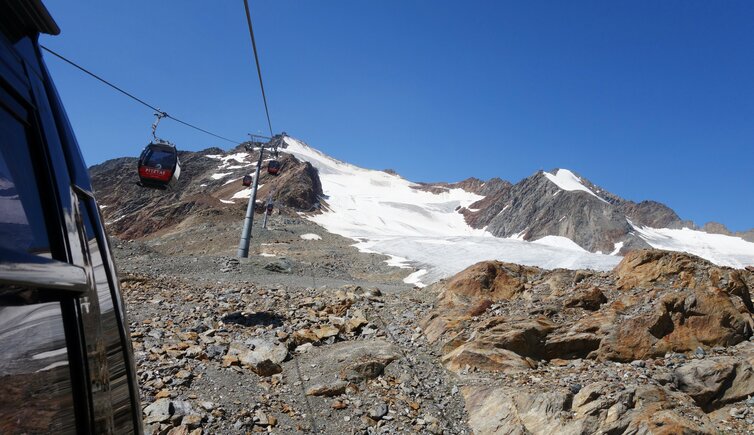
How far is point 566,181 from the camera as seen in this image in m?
172

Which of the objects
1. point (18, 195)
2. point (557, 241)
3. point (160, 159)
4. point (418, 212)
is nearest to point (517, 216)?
point (557, 241)

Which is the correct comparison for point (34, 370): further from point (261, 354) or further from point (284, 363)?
point (284, 363)

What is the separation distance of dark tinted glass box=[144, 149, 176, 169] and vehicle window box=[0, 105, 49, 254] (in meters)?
9.77

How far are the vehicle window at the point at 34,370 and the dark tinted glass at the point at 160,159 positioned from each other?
32.9 ft

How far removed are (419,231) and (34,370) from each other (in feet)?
363

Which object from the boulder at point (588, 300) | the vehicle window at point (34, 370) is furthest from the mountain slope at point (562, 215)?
the vehicle window at point (34, 370)

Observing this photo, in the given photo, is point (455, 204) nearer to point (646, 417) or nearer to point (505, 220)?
point (505, 220)

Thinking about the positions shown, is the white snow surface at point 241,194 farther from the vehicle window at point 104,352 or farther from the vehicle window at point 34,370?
the vehicle window at point 34,370

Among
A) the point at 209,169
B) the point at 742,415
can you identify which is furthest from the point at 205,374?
the point at 209,169

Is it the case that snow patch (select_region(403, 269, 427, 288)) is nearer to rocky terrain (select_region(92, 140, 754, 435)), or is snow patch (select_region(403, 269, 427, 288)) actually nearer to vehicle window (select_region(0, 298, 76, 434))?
rocky terrain (select_region(92, 140, 754, 435))

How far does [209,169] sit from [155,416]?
441ft

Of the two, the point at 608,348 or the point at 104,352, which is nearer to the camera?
the point at 104,352

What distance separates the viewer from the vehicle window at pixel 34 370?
3.09ft

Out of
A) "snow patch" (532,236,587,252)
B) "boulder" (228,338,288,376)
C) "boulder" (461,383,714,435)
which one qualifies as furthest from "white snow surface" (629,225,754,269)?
"boulder" (228,338,288,376)
